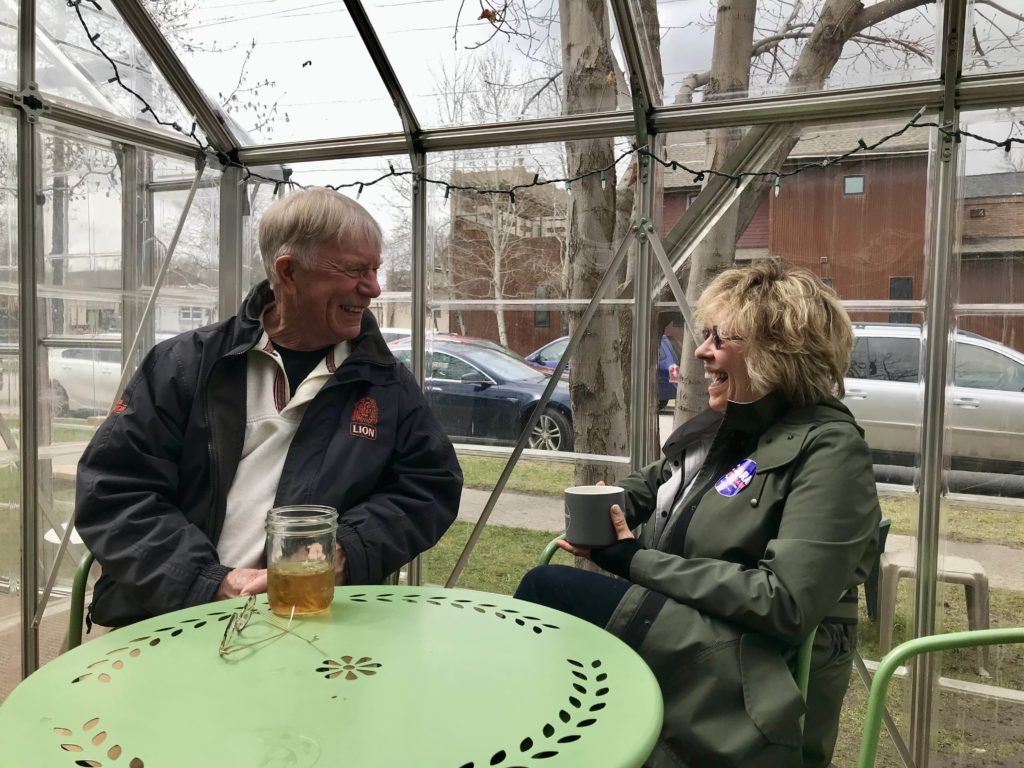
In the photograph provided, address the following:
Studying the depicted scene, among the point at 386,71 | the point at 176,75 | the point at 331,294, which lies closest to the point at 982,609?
the point at 331,294

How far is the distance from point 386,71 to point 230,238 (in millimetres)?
992

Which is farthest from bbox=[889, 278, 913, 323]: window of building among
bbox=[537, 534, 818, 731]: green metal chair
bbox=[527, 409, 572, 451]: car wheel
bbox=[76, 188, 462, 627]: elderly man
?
bbox=[76, 188, 462, 627]: elderly man

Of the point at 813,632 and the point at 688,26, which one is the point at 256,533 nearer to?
the point at 813,632

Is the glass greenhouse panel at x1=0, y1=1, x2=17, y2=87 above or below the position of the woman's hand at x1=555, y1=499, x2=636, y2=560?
above

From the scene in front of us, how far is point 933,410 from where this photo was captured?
7.18 ft

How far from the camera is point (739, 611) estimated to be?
1354 mm

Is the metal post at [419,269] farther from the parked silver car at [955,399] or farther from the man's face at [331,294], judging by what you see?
the parked silver car at [955,399]

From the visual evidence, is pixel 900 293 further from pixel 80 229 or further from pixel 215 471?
pixel 80 229

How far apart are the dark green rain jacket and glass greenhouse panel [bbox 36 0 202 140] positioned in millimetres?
2297

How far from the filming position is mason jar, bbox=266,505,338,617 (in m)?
1.19

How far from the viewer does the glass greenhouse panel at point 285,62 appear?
268 cm

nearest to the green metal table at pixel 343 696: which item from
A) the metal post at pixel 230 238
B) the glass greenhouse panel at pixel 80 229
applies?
the glass greenhouse panel at pixel 80 229

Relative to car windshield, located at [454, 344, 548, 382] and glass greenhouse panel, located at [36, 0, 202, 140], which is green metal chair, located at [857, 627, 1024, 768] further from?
glass greenhouse panel, located at [36, 0, 202, 140]

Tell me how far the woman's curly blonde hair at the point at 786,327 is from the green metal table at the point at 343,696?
2.23ft
